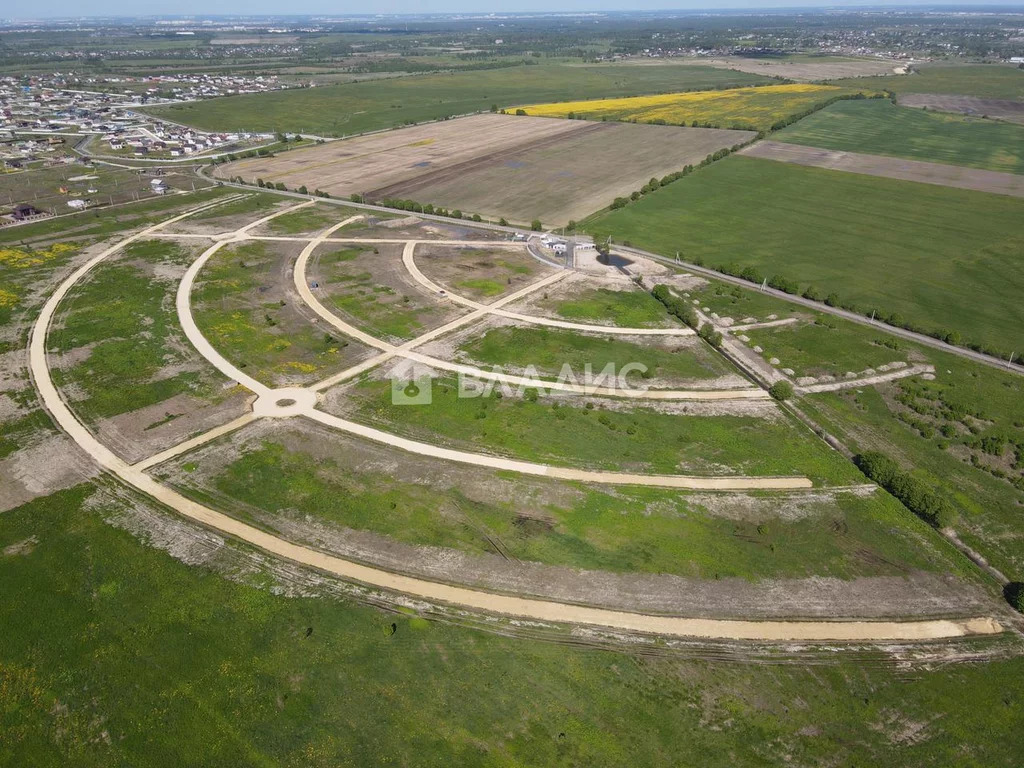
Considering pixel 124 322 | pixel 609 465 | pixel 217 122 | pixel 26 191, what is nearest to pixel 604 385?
pixel 609 465

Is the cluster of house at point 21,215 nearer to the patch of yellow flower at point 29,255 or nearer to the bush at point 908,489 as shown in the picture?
the patch of yellow flower at point 29,255

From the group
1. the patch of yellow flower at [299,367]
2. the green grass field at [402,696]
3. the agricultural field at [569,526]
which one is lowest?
the green grass field at [402,696]

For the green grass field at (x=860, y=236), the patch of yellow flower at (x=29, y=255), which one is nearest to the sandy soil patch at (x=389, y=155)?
the patch of yellow flower at (x=29, y=255)

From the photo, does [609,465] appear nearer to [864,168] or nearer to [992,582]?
[992,582]

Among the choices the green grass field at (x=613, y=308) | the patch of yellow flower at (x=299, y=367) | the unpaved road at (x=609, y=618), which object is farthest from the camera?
the green grass field at (x=613, y=308)

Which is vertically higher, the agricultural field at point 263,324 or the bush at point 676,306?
the bush at point 676,306

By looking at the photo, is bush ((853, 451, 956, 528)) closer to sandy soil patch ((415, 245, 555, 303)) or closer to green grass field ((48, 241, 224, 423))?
sandy soil patch ((415, 245, 555, 303))

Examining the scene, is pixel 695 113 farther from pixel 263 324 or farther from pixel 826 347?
pixel 263 324

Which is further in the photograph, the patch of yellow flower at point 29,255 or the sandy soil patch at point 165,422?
the patch of yellow flower at point 29,255
